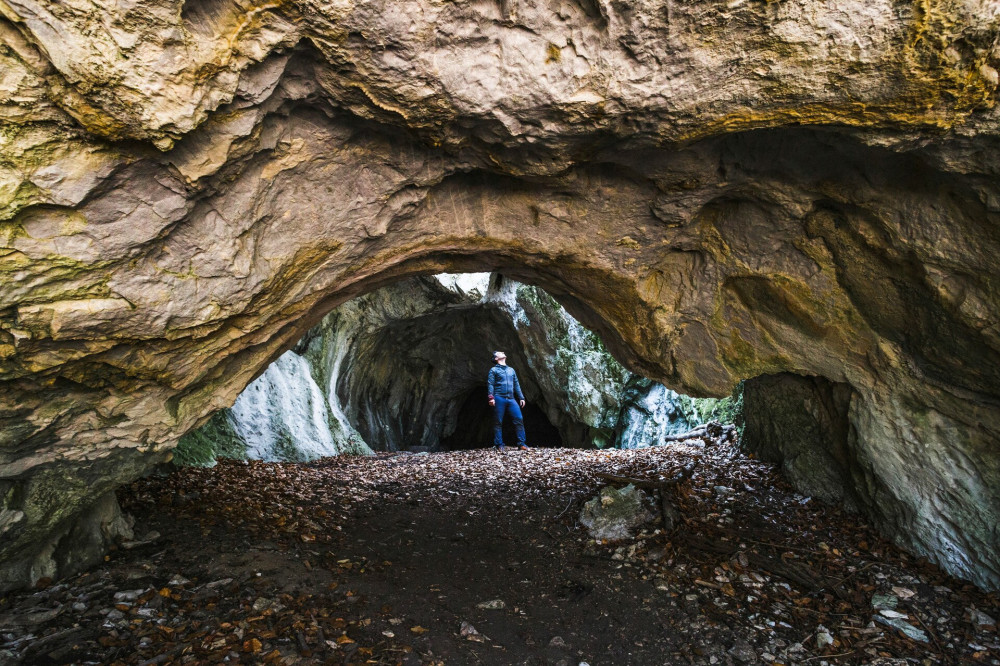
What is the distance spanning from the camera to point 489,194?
4.57 metres

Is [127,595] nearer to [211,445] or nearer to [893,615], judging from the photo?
[211,445]

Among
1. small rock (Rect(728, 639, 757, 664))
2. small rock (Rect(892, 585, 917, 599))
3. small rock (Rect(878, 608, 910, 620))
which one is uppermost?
small rock (Rect(892, 585, 917, 599))

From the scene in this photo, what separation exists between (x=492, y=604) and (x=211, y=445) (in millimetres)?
5245

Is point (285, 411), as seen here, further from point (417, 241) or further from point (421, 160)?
point (421, 160)

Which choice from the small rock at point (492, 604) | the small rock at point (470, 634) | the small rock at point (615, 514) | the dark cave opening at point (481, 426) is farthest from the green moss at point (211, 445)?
the dark cave opening at point (481, 426)

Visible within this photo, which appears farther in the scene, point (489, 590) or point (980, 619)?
point (489, 590)

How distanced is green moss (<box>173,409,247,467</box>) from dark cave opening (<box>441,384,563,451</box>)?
10908mm

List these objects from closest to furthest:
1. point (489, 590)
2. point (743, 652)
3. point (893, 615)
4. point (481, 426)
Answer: point (743, 652) → point (893, 615) → point (489, 590) → point (481, 426)

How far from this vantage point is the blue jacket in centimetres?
1294

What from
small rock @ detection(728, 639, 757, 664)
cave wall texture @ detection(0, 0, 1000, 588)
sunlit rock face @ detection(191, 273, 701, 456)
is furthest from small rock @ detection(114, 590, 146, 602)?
small rock @ detection(728, 639, 757, 664)

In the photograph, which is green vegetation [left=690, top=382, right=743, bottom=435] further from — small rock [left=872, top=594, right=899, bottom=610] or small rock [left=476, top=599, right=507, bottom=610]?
small rock [left=476, top=599, right=507, bottom=610]

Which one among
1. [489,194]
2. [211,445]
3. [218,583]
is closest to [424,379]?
[211,445]

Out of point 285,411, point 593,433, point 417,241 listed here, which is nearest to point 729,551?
point 417,241

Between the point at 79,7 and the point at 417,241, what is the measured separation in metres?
Result: 2.63
